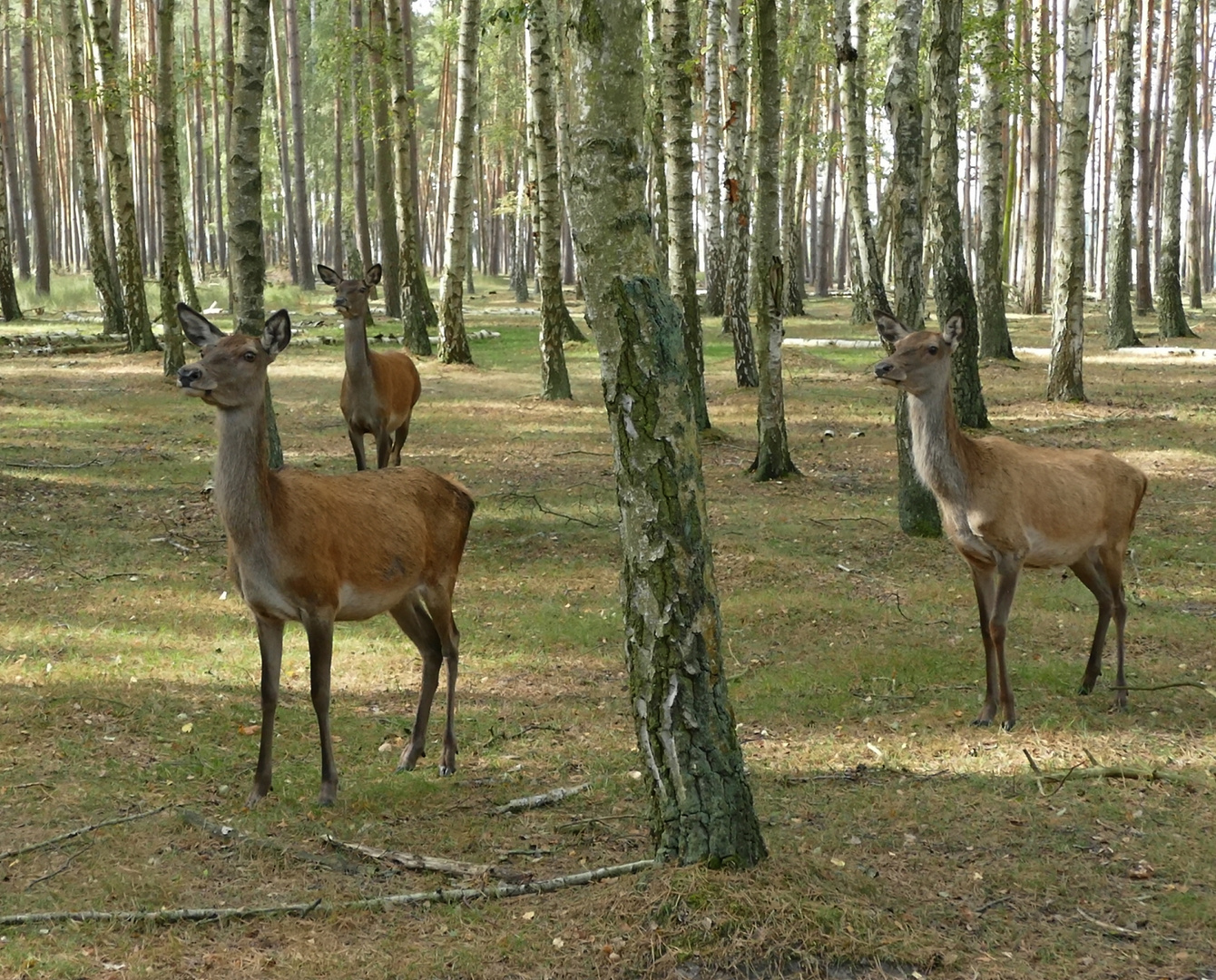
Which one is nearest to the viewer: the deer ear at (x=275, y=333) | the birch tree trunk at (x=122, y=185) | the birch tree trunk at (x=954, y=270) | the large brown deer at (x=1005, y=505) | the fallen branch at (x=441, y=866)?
the fallen branch at (x=441, y=866)

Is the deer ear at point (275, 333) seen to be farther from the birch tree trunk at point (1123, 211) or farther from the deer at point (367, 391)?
the birch tree trunk at point (1123, 211)

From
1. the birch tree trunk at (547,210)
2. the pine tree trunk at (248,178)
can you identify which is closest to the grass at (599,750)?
the pine tree trunk at (248,178)

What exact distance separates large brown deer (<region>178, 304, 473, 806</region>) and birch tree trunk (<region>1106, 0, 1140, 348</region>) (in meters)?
19.7

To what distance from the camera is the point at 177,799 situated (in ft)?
21.7

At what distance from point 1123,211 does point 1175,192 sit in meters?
3.40

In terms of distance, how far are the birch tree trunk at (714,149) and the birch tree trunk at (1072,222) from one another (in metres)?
8.17

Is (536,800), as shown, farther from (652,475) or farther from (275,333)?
(275,333)

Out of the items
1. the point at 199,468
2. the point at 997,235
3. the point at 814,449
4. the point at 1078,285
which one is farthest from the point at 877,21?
the point at 199,468

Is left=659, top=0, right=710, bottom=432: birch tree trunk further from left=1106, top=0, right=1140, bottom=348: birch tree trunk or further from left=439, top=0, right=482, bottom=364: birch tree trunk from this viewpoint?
left=1106, top=0, right=1140, bottom=348: birch tree trunk

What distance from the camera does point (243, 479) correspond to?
651 cm

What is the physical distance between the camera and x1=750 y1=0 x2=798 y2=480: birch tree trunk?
13.9 metres

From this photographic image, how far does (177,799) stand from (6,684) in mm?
Answer: 2176

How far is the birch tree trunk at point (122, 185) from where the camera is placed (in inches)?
826

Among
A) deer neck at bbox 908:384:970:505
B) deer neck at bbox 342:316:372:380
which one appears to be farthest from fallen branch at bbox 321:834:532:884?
deer neck at bbox 342:316:372:380
